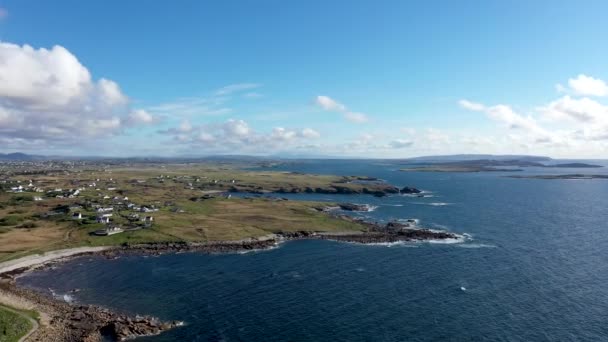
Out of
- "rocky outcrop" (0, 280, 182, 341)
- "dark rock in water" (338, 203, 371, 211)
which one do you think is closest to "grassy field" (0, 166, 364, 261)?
"dark rock in water" (338, 203, 371, 211)

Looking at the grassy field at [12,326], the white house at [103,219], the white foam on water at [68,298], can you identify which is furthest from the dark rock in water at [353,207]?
the grassy field at [12,326]

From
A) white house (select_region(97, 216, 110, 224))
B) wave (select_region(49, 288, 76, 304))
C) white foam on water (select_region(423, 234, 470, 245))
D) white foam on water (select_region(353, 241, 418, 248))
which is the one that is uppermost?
white house (select_region(97, 216, 110, 224))

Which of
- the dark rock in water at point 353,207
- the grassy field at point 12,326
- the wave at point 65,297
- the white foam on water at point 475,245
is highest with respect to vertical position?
the dark rock in water at point 353,207

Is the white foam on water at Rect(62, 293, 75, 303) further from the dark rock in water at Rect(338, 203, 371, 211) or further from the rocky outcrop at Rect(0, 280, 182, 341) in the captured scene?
the dark rock in water at Rect(338, 203, 371, 211)

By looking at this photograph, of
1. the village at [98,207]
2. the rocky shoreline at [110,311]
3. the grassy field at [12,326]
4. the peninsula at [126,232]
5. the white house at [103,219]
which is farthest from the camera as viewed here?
the white house at [103,219]

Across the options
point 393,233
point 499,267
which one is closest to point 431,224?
point 393,233

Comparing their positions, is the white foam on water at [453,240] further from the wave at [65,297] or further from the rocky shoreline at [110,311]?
the wave at [65,297]
